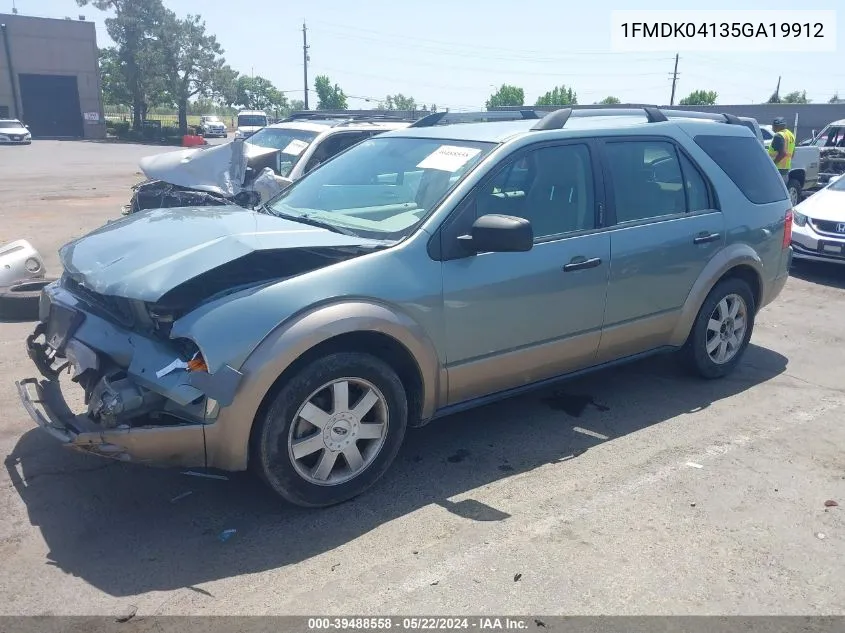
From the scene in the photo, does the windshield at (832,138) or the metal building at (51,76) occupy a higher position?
the metal building at (51,76)

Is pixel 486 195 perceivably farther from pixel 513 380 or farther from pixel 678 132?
pixel 678 132

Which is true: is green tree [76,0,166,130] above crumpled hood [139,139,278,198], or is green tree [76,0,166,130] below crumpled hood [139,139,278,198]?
above

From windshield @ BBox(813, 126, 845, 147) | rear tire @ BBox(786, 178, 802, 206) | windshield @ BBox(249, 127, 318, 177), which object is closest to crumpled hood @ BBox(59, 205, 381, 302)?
windshield @ BBox(249, 127, 318, 177)

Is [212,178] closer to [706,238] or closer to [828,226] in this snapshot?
[706,238]

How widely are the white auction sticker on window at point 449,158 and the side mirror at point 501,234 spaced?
0.53 metres

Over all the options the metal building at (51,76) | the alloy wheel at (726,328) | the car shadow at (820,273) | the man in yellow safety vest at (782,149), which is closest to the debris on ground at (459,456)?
the alloy wheel at (726,328)

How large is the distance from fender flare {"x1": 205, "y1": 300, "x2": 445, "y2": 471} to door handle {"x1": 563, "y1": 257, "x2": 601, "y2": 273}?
128cm

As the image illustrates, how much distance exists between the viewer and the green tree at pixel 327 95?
272 ft

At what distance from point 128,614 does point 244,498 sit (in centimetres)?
97

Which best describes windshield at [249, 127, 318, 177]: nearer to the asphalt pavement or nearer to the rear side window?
the asphalt pavement

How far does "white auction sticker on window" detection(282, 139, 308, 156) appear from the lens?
958 cm

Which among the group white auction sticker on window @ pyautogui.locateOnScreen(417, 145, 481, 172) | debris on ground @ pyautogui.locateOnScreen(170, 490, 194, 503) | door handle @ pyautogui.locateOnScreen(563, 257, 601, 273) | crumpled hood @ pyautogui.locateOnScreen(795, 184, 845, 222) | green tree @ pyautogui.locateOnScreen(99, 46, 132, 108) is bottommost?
debris on ground @ pyautogui.locateOnScreen(170, 490, 194, 503)

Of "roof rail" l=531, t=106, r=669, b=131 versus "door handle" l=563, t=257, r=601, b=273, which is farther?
"roof rail" l=531, t=106, r=669, b=131

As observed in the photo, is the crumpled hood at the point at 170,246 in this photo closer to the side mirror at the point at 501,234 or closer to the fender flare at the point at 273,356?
the fender flare at the point at 273,356
